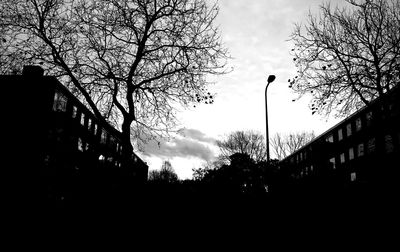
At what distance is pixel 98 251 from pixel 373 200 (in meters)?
6.56

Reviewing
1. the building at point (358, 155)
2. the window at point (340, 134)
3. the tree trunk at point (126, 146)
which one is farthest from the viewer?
the window at point (340, 134)

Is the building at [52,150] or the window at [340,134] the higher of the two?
the window at [340,134]

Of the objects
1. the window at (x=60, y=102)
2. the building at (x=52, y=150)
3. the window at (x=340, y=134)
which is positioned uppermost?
the window at (x=340, y=134)

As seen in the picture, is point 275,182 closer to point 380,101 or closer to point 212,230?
point 212,230

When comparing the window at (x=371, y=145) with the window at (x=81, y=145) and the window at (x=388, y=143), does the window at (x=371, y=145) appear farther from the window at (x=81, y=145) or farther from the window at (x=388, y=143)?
the window at (x=81, y=145)

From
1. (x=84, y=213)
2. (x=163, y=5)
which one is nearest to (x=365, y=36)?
(x=163, y=5)

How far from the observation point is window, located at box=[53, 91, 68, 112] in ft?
68.2

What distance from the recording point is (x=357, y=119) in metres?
33.2

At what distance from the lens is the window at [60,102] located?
68.2 ft

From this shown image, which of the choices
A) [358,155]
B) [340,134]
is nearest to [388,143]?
[358,155]

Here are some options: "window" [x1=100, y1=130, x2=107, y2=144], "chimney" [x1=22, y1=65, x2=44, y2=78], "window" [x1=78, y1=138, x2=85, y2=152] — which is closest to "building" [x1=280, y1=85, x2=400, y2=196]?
"chimney" [x1=22, y1=65, x2=44, y2=78]

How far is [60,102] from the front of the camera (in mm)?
21797

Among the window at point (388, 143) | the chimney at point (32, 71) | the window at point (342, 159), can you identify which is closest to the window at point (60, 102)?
the chimney at point (32, 71)

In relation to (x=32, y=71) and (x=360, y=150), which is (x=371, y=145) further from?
(x=32, y=71)
